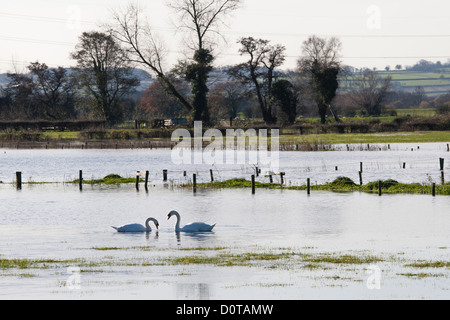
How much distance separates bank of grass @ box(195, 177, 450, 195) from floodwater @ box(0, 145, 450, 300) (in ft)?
5.36

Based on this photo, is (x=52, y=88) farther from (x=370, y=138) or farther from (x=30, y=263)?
(x=30, y=263)

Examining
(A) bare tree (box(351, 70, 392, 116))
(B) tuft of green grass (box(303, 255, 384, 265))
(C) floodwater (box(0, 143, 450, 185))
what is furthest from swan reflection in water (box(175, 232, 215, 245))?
(A) bare tree (box(351, 70, 392, 116))

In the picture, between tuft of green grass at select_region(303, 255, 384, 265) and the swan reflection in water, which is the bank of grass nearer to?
the swan reflection in water

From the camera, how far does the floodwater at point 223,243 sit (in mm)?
17719

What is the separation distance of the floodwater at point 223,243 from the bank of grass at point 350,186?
1634mm

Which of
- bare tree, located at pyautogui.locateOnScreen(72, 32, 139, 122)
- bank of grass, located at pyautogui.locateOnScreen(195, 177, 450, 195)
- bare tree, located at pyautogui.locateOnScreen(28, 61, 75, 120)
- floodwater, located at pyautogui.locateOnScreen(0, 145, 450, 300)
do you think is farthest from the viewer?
bare tree, located at pyautogui.locateOnScreen(28, 61, 75, 120)

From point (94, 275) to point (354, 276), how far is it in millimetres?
6609

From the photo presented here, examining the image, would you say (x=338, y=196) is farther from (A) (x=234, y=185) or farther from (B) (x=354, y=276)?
(B) (x=354, y=276)

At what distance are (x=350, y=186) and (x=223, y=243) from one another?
20.6 meters

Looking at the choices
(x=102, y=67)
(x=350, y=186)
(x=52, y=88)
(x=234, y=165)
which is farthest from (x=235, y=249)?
(x=52, y=88)

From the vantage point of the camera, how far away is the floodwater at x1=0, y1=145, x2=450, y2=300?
17.7 m

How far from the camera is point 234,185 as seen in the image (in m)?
48.6

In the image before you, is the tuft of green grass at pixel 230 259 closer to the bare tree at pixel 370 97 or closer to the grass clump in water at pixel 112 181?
the grass clump in water at pixel 112 181

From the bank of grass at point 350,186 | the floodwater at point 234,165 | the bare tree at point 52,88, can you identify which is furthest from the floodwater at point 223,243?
the bare tree at point 52,88
